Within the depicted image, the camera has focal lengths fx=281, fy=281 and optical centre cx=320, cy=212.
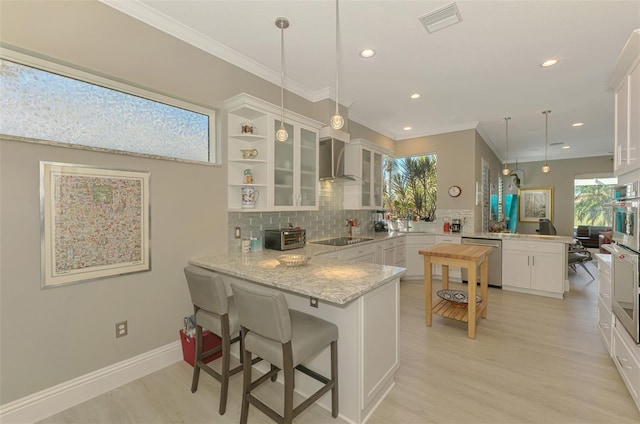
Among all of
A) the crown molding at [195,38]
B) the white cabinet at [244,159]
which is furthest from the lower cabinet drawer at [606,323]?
the crown molding at [195,38]

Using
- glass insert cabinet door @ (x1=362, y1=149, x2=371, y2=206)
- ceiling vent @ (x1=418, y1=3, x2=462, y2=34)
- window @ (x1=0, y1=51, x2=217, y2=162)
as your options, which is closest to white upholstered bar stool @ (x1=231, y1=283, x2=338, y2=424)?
window @ (x1=0, y1=51, x2=217, y2=162)

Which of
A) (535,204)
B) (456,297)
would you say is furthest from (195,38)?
(535,204)

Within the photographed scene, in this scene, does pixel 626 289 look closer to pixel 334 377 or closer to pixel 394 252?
pixel 334 377

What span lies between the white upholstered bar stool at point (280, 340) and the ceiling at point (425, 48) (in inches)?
86.8

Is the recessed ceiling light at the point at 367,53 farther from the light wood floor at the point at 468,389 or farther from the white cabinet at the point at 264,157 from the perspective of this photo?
the light wood floor at the point at 468,389

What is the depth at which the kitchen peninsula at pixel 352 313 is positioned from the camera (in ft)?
5.71

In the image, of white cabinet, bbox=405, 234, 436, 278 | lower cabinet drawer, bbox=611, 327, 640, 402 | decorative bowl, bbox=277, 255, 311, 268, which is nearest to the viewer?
lower cabinet drawer, bbox=611, 327, 640, 402

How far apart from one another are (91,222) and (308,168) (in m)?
2.19

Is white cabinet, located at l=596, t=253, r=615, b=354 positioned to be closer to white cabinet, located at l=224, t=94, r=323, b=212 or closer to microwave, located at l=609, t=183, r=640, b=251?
microwave, located at l=609, t=183, r=640, b=251

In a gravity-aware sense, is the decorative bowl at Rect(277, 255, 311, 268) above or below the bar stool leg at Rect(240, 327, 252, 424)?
above

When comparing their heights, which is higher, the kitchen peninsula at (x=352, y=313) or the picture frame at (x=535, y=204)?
the picture frame at (x=535, y=204)

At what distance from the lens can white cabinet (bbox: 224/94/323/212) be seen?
9.41 ft

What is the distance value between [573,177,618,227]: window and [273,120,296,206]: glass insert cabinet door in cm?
940

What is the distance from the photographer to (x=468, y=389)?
6.91ft
